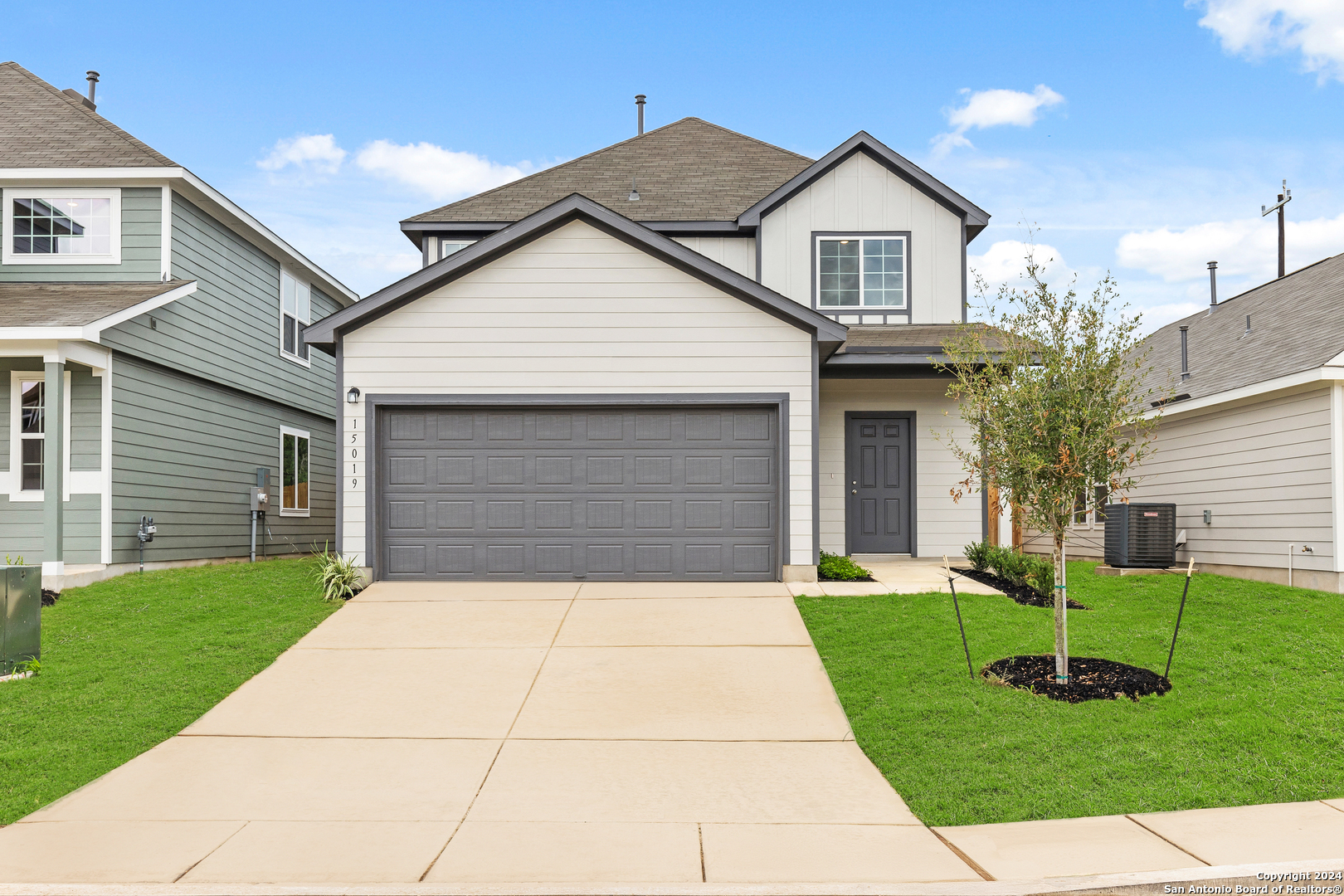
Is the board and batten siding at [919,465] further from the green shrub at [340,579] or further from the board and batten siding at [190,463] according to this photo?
the board and batten siding at [190,463]

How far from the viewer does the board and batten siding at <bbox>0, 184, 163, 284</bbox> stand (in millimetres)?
14195

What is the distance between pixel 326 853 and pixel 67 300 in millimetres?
11568

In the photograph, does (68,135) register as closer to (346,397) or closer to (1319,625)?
(346,397)

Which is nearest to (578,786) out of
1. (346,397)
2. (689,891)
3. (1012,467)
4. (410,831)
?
(410,831)

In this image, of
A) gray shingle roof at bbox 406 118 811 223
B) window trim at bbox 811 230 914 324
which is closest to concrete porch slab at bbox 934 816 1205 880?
window trim at bbox 811 230 914 324

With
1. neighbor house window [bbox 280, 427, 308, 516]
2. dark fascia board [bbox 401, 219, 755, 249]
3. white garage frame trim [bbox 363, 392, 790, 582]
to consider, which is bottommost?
neighbor house window [bbox 280, 427, 308, 516]

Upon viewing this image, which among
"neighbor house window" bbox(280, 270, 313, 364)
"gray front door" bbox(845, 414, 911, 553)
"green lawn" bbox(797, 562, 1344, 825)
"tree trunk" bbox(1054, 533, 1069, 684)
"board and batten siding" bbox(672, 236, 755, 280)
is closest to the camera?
"green lawn" bbox(797, 562, 1344, 825)

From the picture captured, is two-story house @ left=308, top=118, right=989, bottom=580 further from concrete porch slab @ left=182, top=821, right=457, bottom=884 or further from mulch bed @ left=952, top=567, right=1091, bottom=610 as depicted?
concrete porch slab @ left=182, top=821, right=457, bottom=884

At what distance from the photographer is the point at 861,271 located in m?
15.3

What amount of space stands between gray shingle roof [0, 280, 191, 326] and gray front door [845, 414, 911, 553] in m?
10.8

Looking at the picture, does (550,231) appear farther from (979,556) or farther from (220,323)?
(220,323)

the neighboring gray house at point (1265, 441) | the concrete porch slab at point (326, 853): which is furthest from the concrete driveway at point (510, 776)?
the neighboring gray house at point (1265, 441)

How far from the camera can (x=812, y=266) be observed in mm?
15273

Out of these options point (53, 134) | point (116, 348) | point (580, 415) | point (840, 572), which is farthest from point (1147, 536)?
point (53, 134)
